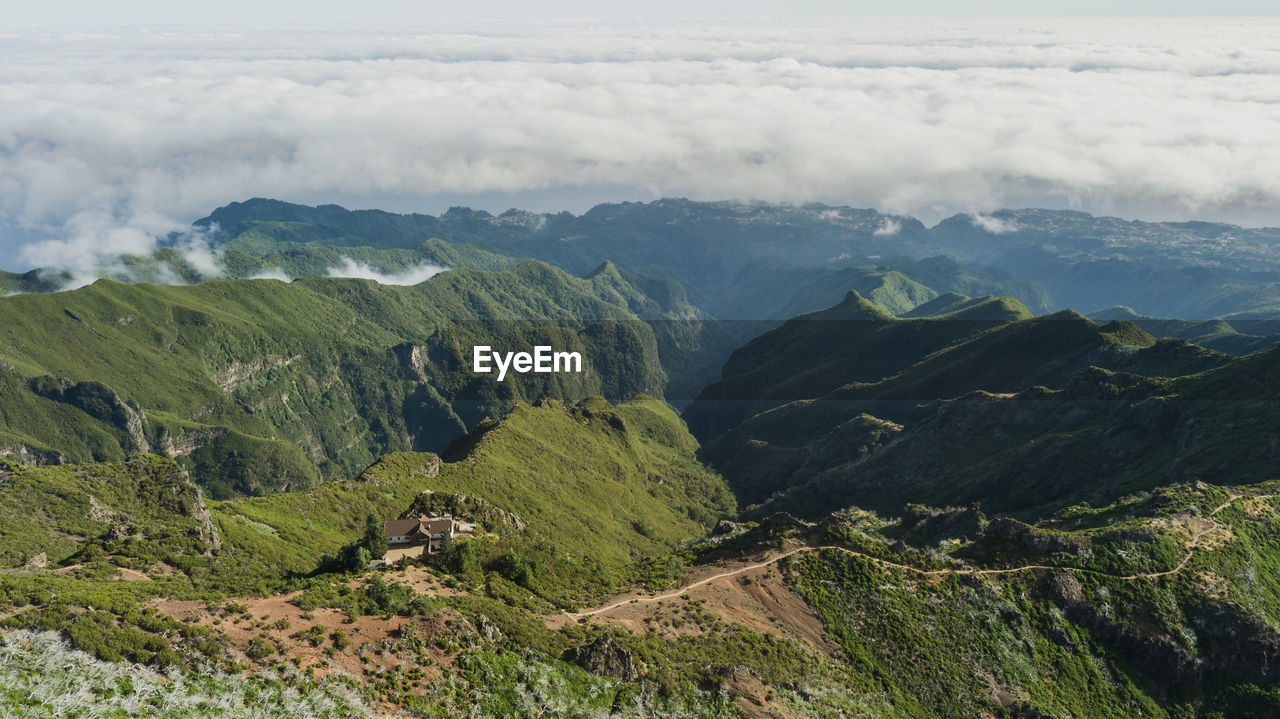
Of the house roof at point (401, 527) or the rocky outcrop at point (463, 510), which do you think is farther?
the rocky outcrop at point (463, 510)

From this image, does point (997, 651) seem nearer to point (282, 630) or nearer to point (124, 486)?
point (282, 630)

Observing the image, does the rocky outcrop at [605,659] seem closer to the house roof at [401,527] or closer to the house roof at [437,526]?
the house roof at [437,526]

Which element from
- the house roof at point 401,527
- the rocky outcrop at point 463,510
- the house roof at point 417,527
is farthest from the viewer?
the rocky outcrop at point 463,510

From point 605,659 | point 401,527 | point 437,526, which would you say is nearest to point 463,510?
point 437,526

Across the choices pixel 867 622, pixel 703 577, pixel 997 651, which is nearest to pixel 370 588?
pixel 703 577

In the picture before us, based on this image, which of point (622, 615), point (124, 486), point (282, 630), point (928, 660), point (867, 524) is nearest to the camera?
point (282, 630)

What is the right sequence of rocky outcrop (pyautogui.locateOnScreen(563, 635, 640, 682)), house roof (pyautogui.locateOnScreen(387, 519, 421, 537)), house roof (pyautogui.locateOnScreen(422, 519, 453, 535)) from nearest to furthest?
rocky outcrop (pyautogui.locateOnScreen(563, 635, 640, 682)) < house roof (pyautogui.locateOnScreen(387, 519, 421, 537)) < house roof (pyautogui.locateOnScreen(422, 519, 453, 535))

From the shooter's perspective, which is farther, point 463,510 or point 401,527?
point 463,510

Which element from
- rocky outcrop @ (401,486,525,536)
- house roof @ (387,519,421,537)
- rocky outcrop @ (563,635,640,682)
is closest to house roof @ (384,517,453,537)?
house roof @ (387,519,421,537)

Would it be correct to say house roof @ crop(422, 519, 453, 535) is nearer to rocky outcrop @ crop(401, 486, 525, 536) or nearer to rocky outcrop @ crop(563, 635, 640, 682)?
rocky outcrop @ crop(401, 486, 525, 536)

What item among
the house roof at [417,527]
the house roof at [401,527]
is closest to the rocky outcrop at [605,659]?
the house roof at [417,527]

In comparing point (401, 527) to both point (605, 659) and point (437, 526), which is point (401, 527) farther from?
point (605, 659)
